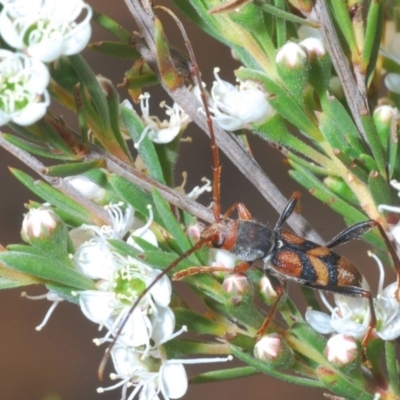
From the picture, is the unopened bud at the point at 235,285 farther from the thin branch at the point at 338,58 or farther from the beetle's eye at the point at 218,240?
the thin branch at the point at 338,58

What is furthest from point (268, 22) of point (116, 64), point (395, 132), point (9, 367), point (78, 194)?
point (9, 367)

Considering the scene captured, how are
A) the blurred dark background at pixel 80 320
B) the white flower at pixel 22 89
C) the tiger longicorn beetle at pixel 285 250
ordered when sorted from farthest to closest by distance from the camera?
the blurred dark background at pixel 80 320 → the tiger longicorn beetle at pixel 285 250 → the white flower at pixel 22 89

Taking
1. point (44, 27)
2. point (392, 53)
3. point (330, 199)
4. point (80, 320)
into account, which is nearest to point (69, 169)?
point (44, 27)

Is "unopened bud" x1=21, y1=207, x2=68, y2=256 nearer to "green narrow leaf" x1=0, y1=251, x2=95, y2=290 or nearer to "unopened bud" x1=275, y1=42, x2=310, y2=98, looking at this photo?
"green narrow leaf" x1=0, y1=251, x2=95, y2=290

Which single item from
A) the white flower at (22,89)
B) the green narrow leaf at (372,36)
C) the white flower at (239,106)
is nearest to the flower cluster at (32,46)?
the white flower at (22,89)

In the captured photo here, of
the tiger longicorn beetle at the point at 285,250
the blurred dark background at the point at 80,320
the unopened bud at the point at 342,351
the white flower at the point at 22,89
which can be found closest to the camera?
the white flower at the point at 22,89

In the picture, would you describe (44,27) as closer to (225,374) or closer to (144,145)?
(144,145)

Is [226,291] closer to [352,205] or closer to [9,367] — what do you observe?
[352,205]

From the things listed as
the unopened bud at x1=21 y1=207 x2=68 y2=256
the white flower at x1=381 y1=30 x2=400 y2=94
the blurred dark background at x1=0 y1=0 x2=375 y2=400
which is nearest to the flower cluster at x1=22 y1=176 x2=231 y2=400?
the unopened bud at x1=21 y1=207 x2=68 y2=256
